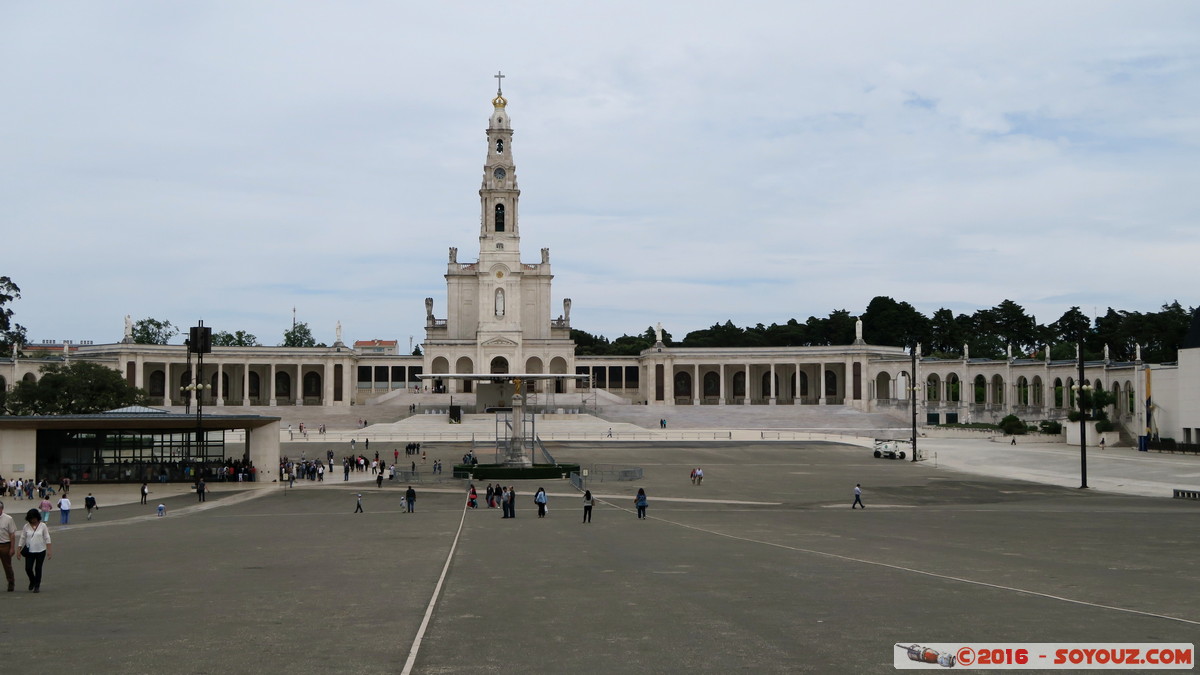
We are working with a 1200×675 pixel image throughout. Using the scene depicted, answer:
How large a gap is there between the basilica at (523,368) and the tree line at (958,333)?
14.6 meters

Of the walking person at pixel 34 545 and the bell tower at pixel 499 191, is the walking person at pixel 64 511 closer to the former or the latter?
the walking person at pixel 34 545

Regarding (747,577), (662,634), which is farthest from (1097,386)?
(662,634)

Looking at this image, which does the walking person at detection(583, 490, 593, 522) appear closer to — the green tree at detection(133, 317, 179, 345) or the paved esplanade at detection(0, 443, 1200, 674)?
the paved esplanade at detection(0, 443, 1200, 674)

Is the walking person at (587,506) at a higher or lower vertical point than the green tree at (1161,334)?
lower

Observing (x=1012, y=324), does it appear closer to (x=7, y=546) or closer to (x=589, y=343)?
(x=589, y=343)

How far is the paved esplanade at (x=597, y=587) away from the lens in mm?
12578

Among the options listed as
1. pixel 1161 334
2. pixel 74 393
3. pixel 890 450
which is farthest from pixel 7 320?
pixel 1161 334

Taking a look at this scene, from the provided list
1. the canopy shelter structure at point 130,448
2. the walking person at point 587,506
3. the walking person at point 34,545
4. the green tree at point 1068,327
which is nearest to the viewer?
the walking person at point 34,545

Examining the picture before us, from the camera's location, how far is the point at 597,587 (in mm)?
17609

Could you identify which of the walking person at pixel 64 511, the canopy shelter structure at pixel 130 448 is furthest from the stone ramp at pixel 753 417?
the walking person at pixel 64 511

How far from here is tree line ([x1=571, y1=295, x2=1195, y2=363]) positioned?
128375mm

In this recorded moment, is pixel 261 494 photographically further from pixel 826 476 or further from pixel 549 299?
pixel 549 299

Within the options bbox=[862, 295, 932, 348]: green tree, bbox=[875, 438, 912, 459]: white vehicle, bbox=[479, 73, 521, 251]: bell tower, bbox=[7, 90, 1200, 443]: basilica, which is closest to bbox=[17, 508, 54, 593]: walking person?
bbox=[875, 438, 912, 459]: white vehicle

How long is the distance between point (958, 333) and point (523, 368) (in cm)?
6508
